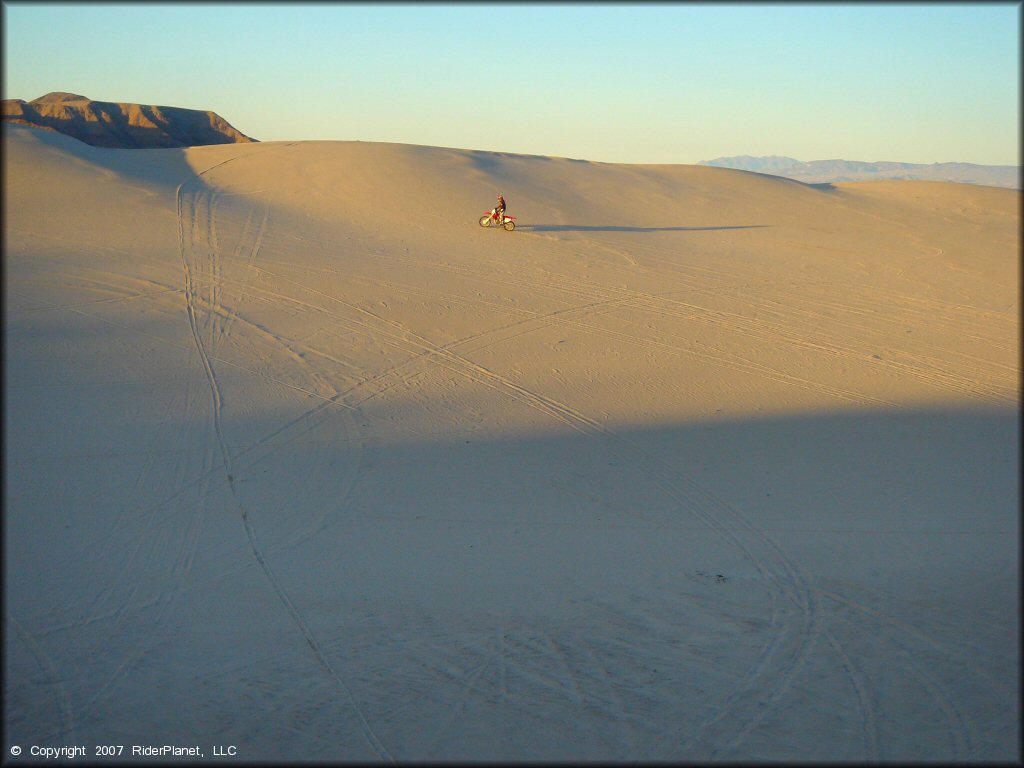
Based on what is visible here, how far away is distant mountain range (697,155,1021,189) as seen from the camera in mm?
89938

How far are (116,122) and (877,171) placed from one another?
132 meters

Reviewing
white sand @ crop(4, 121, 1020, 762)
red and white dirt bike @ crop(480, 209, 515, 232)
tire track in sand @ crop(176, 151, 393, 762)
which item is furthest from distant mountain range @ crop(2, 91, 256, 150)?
tire track in sand @ crop(176, 151, 393, 762)

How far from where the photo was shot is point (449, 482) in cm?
790

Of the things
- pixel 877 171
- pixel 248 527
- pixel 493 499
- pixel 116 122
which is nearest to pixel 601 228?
pixel 493 499

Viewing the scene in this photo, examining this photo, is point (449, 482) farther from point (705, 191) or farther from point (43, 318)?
point (705, 191)

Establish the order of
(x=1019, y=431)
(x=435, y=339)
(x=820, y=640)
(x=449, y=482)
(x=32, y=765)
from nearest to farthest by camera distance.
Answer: (x=32, y=765) < (x=820, y=640) < (x=449, y=482) < (x=1019, y=431) < (x=435, y=339)

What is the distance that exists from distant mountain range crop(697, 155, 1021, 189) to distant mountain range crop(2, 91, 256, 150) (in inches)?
1383

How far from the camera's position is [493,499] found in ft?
24.8

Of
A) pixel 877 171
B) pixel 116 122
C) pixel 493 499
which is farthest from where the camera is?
pixel 877 171

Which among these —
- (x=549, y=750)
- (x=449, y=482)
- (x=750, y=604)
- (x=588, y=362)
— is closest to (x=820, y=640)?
(x=750, y=604)

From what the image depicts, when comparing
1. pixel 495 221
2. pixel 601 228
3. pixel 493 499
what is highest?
pixel 601 228

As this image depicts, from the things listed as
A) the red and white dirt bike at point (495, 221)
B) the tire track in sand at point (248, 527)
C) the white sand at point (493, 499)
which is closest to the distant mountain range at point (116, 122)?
the white sand at point (493, 499)

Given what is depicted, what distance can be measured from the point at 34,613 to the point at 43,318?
7.20 m

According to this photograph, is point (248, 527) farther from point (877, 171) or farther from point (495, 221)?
point (877, 171)
